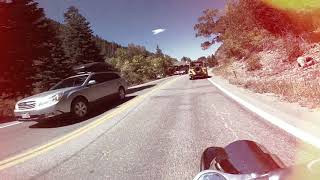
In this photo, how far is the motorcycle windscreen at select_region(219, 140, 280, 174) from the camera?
2305mm

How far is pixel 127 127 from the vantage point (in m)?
9.57

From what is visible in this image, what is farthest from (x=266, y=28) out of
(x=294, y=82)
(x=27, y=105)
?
(x=27, y=105)

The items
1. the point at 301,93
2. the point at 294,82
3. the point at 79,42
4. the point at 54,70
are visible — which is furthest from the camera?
the point at 79,42

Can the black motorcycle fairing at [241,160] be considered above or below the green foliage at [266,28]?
below

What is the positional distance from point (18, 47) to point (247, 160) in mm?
27506

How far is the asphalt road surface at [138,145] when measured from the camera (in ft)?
18.0

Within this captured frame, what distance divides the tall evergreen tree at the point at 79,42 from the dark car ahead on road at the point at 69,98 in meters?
38.1

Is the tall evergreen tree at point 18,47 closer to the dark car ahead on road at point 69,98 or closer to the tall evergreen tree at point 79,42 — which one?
the dark car ahead on road at point 69,98

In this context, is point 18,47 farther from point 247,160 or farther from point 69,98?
point 247,160

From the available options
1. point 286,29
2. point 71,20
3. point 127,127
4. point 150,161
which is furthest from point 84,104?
point 71,20

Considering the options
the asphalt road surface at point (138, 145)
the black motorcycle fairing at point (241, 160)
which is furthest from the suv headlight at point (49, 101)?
the black motorcycle fairing at point (241, 160)

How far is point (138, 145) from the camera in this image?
7.21 m

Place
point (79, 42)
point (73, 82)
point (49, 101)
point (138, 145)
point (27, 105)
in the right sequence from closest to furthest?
point (138, 145)
point (49, 101)
point (27, 105)
point (73, 82)
point (79, 42)

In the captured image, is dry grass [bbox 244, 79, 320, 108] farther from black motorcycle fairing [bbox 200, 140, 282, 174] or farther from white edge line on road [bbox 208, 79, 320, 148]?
black motorcycle fairing [bbox 200, 140, 282, 174]
